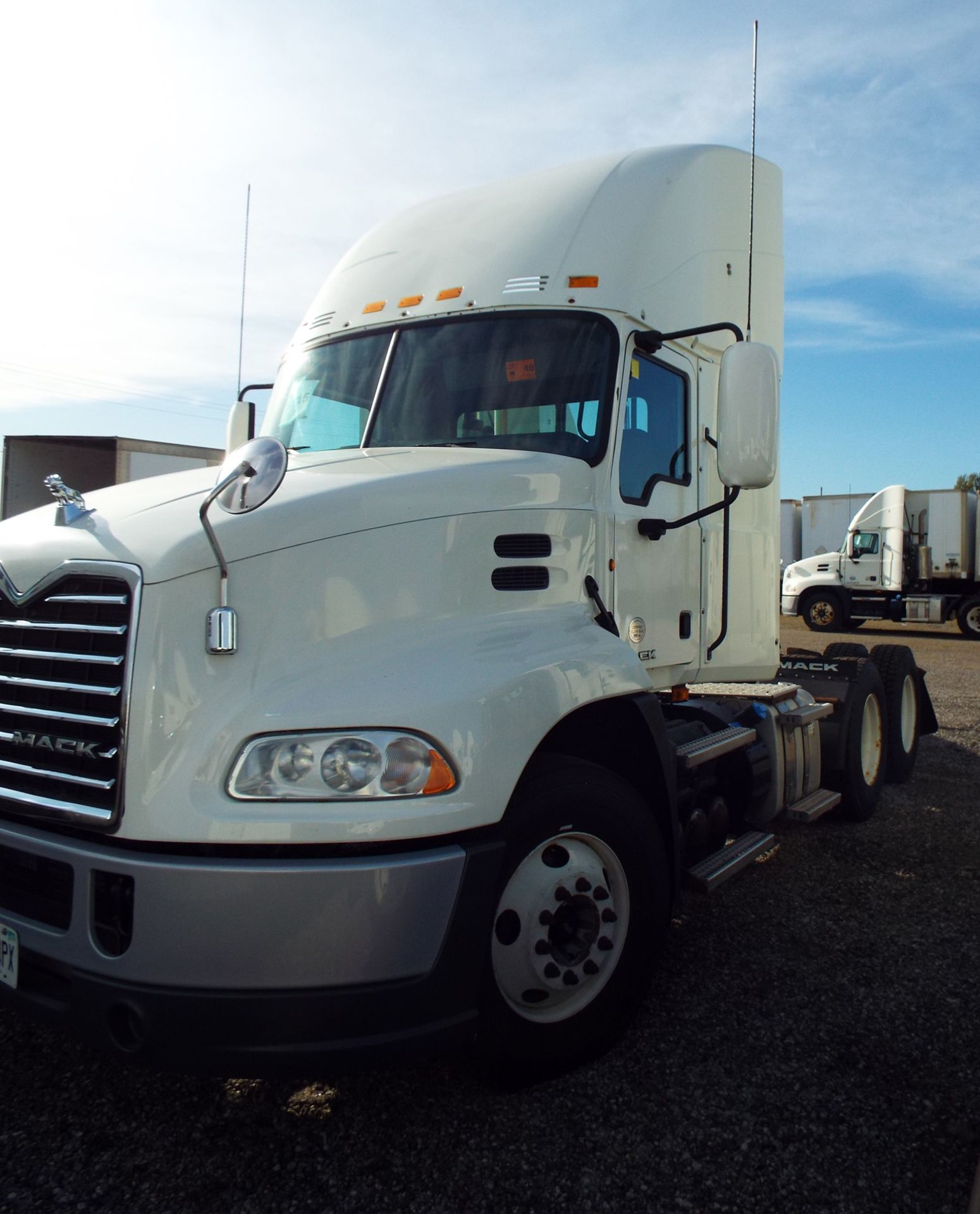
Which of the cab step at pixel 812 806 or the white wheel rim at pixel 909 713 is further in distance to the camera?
the white wheel rim at pixel 909 713

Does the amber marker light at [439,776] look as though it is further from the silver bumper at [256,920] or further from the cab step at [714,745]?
the cab step at [714,745]

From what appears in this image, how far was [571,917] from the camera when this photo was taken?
3113 millimetres

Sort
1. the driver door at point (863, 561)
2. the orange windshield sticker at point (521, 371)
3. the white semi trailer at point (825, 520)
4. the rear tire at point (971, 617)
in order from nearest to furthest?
the orange windshield sticker at point (521, 371) → the rear tire at point (971, 617) → the driver door at point (863, 561) → the white semi trailer at point (825, 520)

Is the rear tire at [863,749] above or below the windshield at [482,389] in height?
below

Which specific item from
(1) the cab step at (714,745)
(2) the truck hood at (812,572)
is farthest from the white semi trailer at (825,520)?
(1) the cab step at (714,745)

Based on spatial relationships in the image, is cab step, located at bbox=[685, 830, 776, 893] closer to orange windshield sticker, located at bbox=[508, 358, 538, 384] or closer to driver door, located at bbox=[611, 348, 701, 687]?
driver door, located at bbox=[611, 348, 701, 687]

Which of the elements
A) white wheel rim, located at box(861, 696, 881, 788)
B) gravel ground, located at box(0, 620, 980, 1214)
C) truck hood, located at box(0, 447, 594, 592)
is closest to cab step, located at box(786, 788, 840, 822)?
white wheel rim, located at box(861, 696, 881, 788)

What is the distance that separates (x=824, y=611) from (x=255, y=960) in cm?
2323

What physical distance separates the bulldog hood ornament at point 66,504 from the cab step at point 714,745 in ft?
8.53

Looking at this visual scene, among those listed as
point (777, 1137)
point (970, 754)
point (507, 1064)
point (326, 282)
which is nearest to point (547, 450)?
point (326, 282)

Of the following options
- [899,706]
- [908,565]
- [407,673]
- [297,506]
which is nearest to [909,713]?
[899,706]

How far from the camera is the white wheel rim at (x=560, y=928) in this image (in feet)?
9.62

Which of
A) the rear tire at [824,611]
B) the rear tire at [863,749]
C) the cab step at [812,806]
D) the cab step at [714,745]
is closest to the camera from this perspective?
the cab step at [714,745]

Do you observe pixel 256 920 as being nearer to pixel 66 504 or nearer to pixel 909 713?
pixel 66 504
